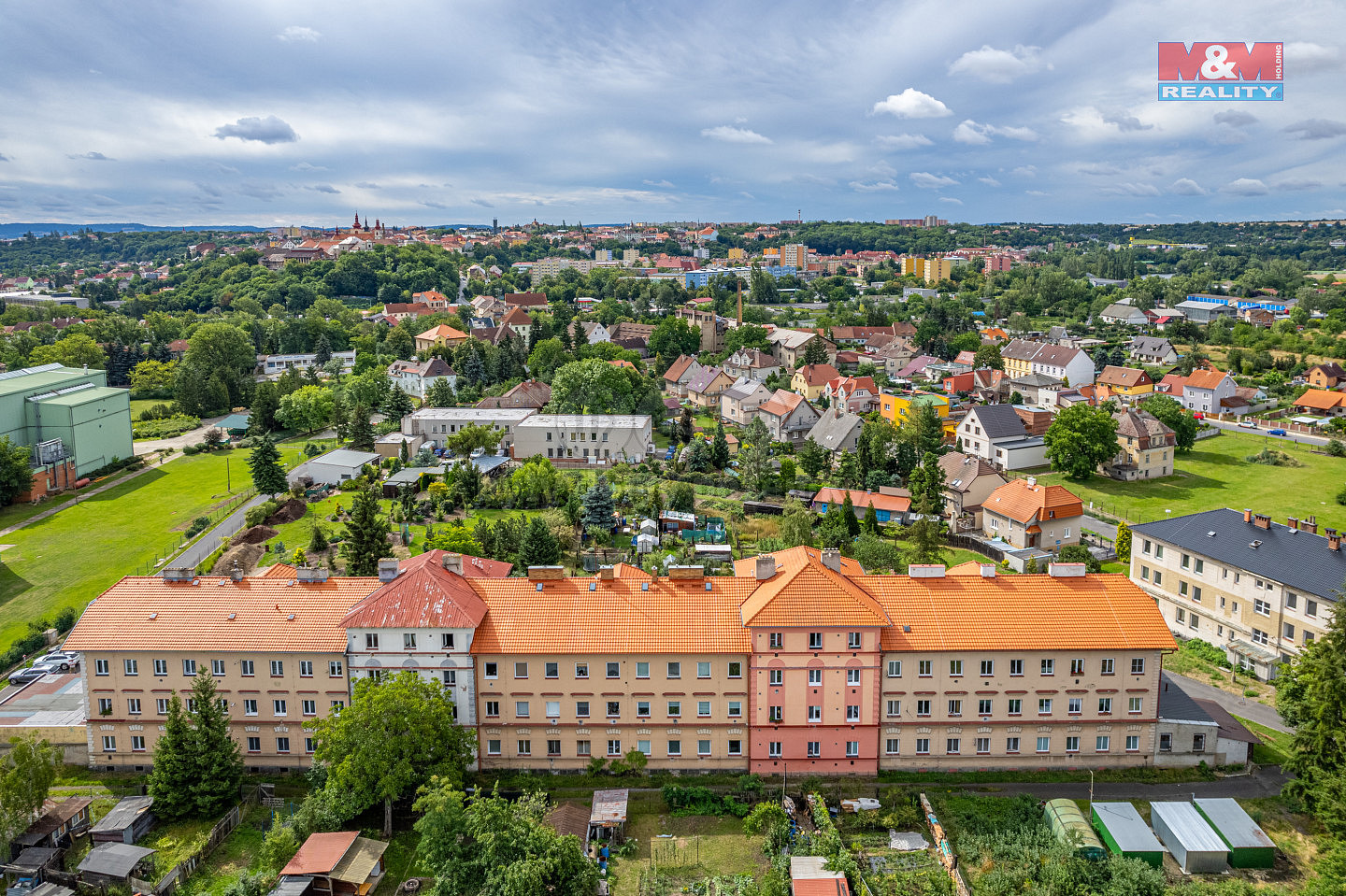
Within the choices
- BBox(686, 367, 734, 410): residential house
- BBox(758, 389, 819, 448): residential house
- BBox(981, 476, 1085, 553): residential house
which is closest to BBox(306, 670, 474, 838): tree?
BBox(981, 476, 1085, 553): residential house

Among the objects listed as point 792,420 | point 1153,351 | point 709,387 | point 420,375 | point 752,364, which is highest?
point 1153,351

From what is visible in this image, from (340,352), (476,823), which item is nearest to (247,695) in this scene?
(476,823)

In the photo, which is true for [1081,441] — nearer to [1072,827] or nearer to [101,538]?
[1072,827]

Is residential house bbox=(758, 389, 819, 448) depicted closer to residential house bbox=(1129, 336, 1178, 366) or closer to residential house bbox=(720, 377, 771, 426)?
residential house bbox=(720, 377, 771, 426)

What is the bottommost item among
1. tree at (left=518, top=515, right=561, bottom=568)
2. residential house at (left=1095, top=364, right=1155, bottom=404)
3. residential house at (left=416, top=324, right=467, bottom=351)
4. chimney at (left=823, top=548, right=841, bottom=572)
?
tree at (left=518, top=515, right=561, bottom=568)

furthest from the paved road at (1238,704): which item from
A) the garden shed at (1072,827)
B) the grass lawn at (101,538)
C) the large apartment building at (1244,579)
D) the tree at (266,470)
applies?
the tree at (266,470)

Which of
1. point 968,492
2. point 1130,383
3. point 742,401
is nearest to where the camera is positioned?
point 968,492

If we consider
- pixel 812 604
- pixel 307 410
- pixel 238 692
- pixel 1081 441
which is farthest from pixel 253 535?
pixel 1081 441
